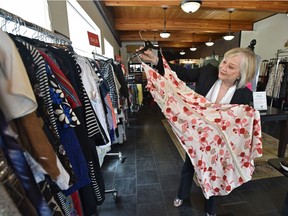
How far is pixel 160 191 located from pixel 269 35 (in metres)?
6.26

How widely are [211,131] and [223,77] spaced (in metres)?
0.44

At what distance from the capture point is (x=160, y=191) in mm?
2016

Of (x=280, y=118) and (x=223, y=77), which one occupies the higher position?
(x=223, y=77)

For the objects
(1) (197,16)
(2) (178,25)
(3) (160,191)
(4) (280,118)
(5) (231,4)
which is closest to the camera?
(3) (160,191)

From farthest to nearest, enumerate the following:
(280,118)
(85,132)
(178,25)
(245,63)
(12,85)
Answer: (178,25) < (280,118) < (245,63) < (85,132) < (12,85)

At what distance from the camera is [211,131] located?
1368 millimetres

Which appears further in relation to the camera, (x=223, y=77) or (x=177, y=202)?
(x=177, y=202)

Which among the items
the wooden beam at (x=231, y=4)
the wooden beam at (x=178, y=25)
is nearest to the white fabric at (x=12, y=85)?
the wooden beam at (x=231, y=4)

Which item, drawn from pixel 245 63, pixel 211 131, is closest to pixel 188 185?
pixel 211 131

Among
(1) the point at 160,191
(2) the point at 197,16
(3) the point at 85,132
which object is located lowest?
(1) the point at 160,191

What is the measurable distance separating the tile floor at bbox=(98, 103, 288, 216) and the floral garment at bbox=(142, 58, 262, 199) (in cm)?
50

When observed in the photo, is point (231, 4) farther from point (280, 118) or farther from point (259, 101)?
point (280, 118)

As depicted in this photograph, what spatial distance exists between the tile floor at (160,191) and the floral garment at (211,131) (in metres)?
0.50

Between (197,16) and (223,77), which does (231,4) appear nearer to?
(197,16)
